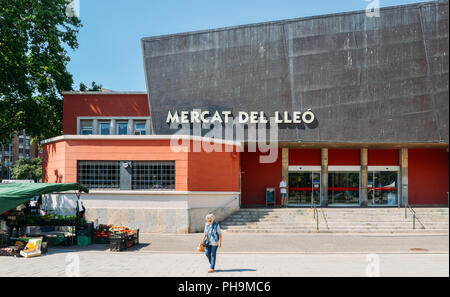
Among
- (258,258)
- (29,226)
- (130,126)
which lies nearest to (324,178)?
(130,126)

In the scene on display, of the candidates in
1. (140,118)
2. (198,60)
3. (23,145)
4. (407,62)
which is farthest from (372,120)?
(23,145)

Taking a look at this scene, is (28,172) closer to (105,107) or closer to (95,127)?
(95,127)

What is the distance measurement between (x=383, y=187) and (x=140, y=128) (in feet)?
58.0

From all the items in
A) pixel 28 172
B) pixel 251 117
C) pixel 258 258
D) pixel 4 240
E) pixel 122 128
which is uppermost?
pixel 251 117

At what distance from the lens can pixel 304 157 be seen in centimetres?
2667

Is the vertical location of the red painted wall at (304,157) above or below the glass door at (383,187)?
above

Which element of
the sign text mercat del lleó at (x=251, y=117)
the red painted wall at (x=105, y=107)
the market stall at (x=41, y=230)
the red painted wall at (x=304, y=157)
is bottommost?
the market stall at (x=41, y=230)

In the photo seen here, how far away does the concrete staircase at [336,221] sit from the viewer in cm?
1959

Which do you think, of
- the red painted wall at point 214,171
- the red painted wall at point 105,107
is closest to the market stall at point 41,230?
the red painted wall at point 214,171

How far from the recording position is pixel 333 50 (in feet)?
74.7

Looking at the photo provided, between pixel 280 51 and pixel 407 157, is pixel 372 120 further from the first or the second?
pixel 280 51

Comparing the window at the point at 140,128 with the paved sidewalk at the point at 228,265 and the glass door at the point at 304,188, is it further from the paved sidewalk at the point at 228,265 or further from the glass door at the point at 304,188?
the paved sidewalk at the point at 228,265

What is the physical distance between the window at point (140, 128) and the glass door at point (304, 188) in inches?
423

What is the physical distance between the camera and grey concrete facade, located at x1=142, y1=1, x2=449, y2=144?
22609mm
